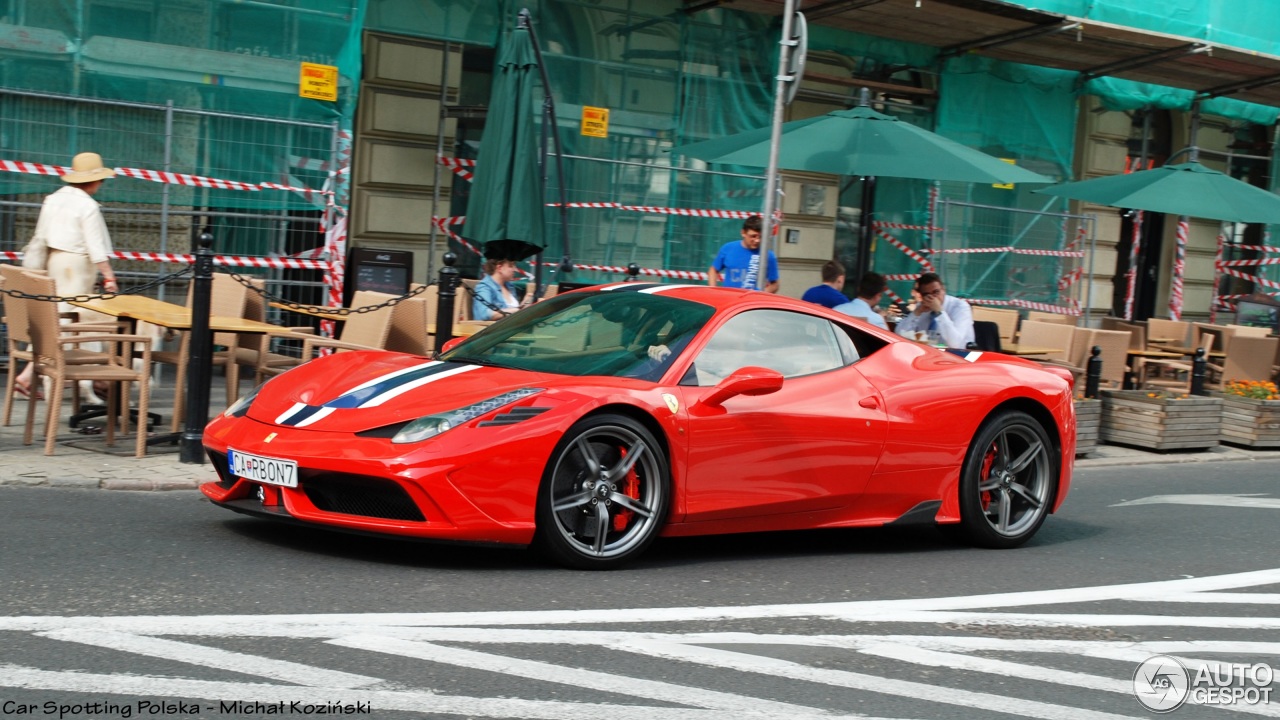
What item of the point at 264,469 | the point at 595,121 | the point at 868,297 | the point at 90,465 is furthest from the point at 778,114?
the point at 595,121

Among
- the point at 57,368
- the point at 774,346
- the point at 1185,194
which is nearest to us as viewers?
the point at 774,346

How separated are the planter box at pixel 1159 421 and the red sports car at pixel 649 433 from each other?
18.7 ft

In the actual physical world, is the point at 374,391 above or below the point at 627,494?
above

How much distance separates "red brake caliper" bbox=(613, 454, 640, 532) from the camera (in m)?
6.55

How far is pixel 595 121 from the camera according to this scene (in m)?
16.8

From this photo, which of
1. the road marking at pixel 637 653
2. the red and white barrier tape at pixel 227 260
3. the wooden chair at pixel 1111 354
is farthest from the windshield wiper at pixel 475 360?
the wooden chair at pixel 1111 354

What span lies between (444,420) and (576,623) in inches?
44.7

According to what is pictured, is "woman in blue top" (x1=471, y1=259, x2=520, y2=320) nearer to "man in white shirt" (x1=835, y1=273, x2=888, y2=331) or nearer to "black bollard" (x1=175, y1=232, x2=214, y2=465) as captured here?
"man in white shirt" (x1=835, y1=273, x2=888, y2=331)

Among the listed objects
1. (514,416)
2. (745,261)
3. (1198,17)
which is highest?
(1198,17)

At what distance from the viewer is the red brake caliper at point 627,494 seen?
6.55 m

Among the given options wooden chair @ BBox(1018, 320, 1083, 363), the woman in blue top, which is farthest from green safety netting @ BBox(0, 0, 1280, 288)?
wooden chair @ BBox(1018, 320, 1083, 363)

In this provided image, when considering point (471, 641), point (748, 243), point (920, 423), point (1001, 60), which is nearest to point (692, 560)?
point (920, 423)

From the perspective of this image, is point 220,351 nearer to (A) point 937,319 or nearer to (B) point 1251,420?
(A) point 937,319

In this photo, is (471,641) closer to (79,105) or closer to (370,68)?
(79,105)
